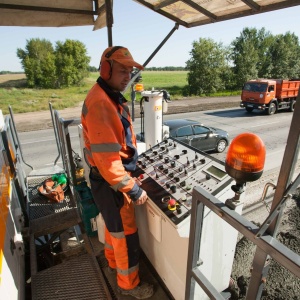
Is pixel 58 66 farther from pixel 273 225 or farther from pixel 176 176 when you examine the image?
pixel 273 225

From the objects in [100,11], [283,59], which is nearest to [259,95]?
[100,11]

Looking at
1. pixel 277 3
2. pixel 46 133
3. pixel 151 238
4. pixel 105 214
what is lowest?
pixel 46 133

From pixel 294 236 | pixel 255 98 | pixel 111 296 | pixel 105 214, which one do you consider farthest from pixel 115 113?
pixel 255 98

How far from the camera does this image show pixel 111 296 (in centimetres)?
228

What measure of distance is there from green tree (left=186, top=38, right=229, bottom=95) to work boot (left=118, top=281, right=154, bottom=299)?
2601cm

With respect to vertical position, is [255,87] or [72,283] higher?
[255,87]

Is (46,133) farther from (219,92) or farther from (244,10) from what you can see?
(219,92)

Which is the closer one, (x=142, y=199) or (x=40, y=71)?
Answer: (x=142, y=199)

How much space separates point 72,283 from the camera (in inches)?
95.0

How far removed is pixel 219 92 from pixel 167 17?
26621mm

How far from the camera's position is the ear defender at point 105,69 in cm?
191

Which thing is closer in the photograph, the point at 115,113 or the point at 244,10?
the point at 115,113

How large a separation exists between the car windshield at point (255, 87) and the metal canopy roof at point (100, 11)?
44.1 feet

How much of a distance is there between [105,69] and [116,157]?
2.43 ft
